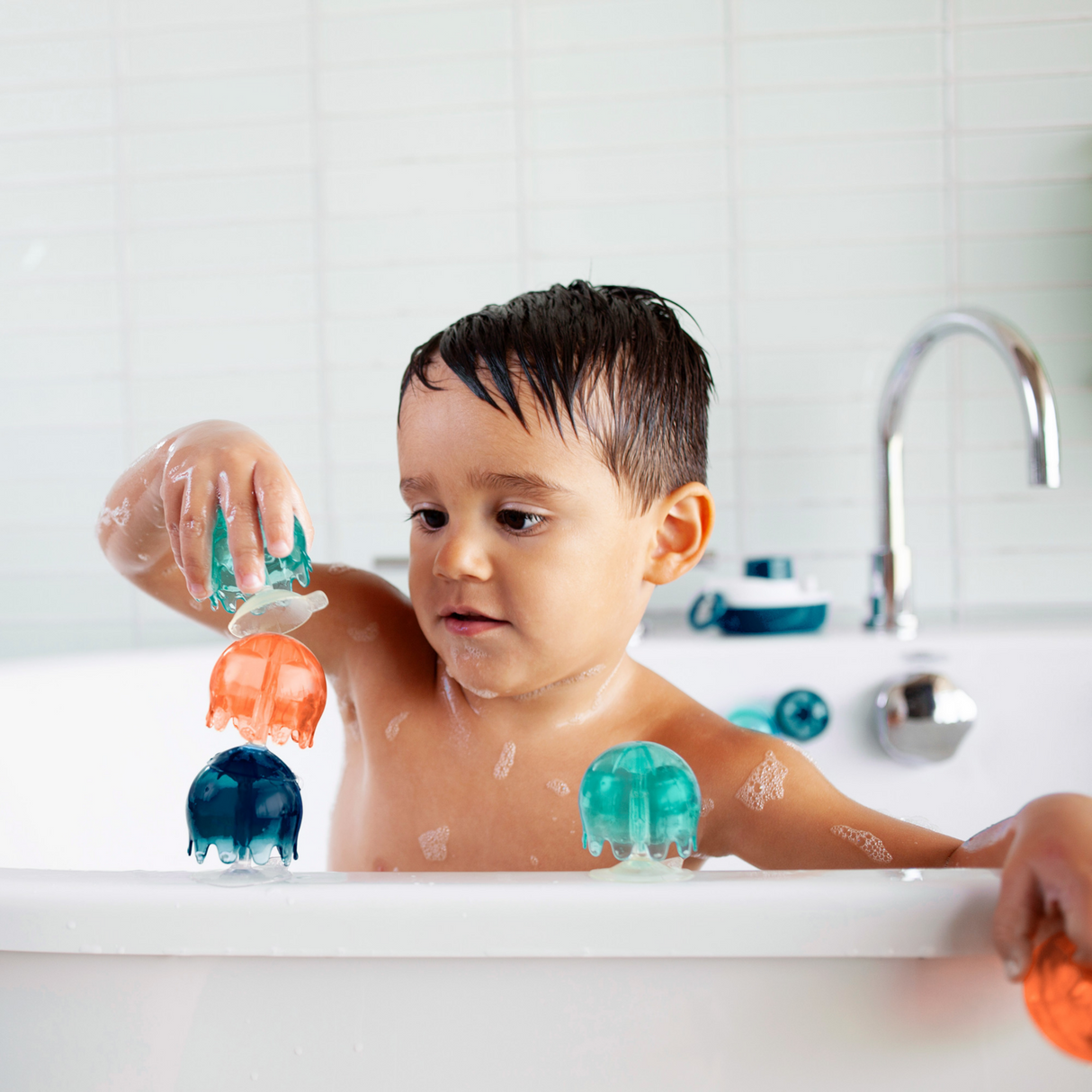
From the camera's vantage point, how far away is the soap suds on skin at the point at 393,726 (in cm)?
81

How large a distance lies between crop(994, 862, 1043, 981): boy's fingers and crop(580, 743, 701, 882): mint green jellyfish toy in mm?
128

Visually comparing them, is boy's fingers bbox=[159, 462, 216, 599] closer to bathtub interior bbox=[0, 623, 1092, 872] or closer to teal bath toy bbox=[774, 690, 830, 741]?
bathtub interior bbox=[0, 623, 1092, 872]

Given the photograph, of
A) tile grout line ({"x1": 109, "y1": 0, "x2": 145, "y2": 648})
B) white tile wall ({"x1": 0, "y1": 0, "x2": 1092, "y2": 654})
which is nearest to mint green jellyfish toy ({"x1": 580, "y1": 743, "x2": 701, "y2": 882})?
white tile wall ({"x1": 0, "y1": 0, "x2": 1092, "y2": 654})

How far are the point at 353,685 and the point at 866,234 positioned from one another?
0.95 m

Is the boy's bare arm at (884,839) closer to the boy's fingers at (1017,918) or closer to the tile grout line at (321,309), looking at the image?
the boy's fingers at (1017,918)

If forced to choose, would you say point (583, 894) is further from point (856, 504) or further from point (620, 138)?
point (620, 138)

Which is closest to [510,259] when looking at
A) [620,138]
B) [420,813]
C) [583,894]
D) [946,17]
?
[620,138]

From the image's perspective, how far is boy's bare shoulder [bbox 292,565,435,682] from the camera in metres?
0.84

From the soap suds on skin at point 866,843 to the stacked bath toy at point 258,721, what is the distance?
1.05ft

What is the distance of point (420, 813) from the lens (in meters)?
0.77

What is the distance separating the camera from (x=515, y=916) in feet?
1.33

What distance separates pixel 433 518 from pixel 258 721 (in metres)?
0.23

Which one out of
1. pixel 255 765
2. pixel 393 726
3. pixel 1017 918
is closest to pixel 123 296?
pixel 393 726

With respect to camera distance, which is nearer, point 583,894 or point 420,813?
point 583,894
